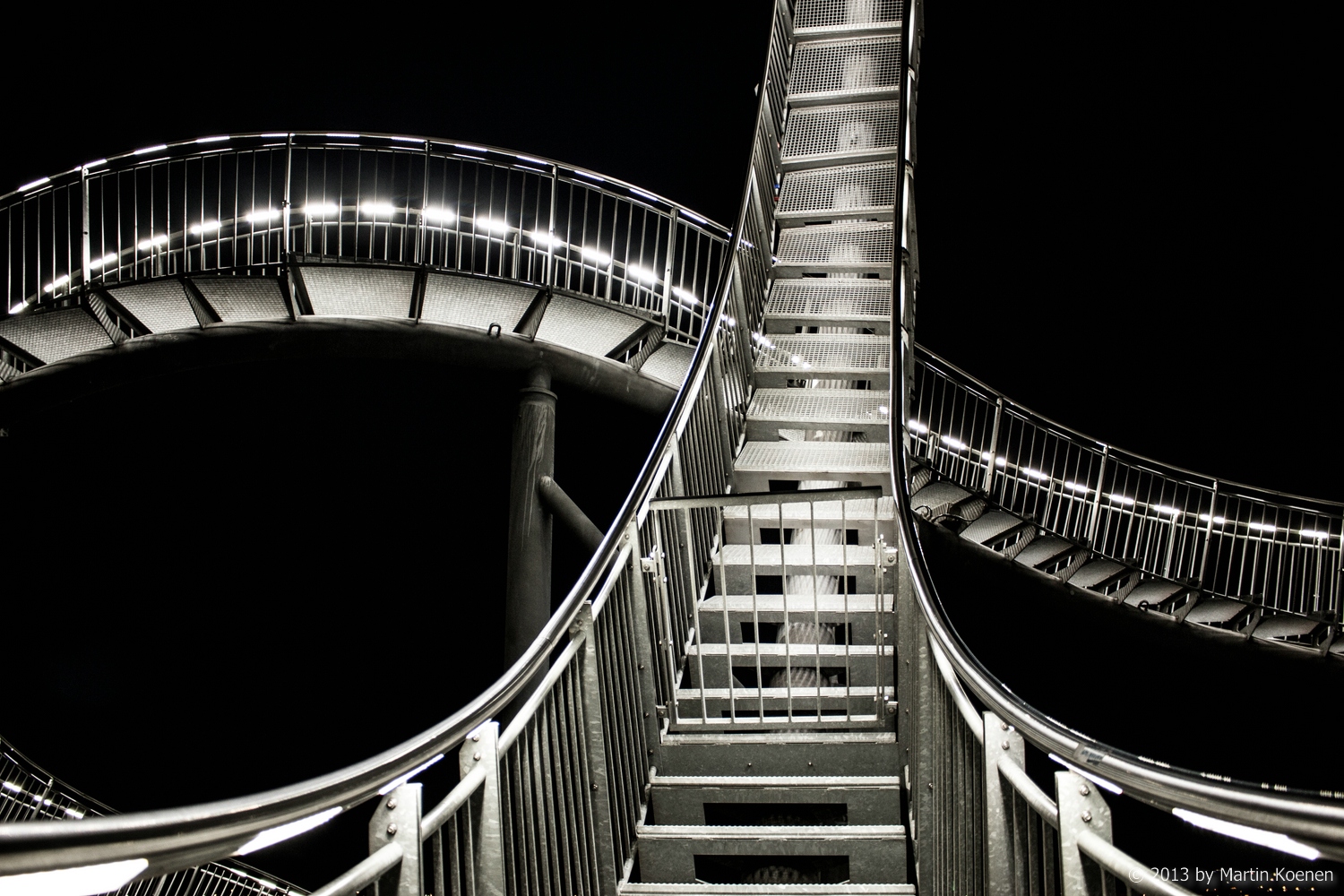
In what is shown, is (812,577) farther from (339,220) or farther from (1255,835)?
(339,220)

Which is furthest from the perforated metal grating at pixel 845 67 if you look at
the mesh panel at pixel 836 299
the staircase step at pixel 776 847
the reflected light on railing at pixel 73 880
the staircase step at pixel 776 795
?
the reflected light on railing at pixel 73 880

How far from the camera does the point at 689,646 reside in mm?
4617

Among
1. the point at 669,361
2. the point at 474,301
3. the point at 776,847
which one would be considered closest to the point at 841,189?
the point at 669,361

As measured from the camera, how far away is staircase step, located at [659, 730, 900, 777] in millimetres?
3818

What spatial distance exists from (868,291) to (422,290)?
12.3 feet

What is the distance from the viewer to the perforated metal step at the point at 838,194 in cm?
790

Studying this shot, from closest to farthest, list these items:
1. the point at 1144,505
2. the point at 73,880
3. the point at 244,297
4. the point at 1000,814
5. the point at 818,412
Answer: the point at 73,880, the point at 1000,814, the point at 818,412, the point at 244,297, the point at 1144,505

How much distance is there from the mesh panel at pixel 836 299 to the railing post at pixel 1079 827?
560 centimetres

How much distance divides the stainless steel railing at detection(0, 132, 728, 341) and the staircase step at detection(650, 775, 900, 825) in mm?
5531

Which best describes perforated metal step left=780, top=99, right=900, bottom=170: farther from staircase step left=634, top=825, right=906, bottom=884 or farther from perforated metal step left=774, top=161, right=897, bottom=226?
staircase step left=634, top=825, right=906, bottom=884

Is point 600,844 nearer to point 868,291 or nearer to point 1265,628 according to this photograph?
point 868,291

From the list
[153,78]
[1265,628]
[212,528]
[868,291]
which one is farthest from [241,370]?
[1265,628]

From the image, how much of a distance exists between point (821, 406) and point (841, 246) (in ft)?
6.31

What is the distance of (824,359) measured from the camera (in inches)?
269
